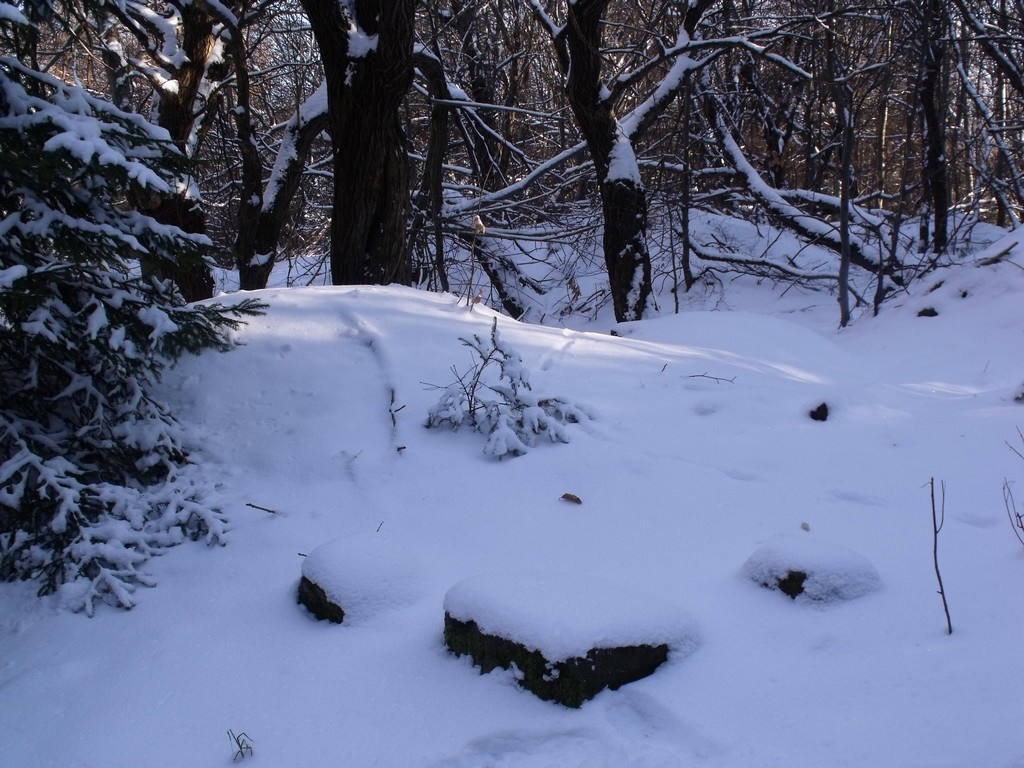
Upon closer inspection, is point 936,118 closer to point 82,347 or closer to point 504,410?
point 504,410

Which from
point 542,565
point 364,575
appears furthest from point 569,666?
point 364,575

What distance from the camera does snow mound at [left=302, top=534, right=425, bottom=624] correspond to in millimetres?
2992

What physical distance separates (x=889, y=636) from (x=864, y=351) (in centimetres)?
511

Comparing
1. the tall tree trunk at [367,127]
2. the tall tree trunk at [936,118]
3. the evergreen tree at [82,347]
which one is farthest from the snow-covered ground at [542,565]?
the tall tree trunk at [936,118]

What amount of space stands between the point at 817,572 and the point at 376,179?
15.8ft

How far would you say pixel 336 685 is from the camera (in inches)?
106

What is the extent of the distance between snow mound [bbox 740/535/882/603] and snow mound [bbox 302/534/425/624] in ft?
4.17

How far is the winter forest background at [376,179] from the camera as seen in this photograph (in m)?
3.41

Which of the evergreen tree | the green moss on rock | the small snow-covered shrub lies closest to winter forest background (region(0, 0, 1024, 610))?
the evergreen tree

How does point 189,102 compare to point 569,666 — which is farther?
point 189,102

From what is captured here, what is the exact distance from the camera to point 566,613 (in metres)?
2.56

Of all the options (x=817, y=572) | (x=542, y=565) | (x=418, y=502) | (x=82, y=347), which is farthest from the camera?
(x=418, y=502)

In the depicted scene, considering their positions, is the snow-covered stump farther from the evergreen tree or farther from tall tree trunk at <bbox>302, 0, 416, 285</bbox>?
tall tree trunk at <bbox>302, 0, 416, 285</bbox>

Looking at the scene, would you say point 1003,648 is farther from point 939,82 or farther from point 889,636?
point 939,82
